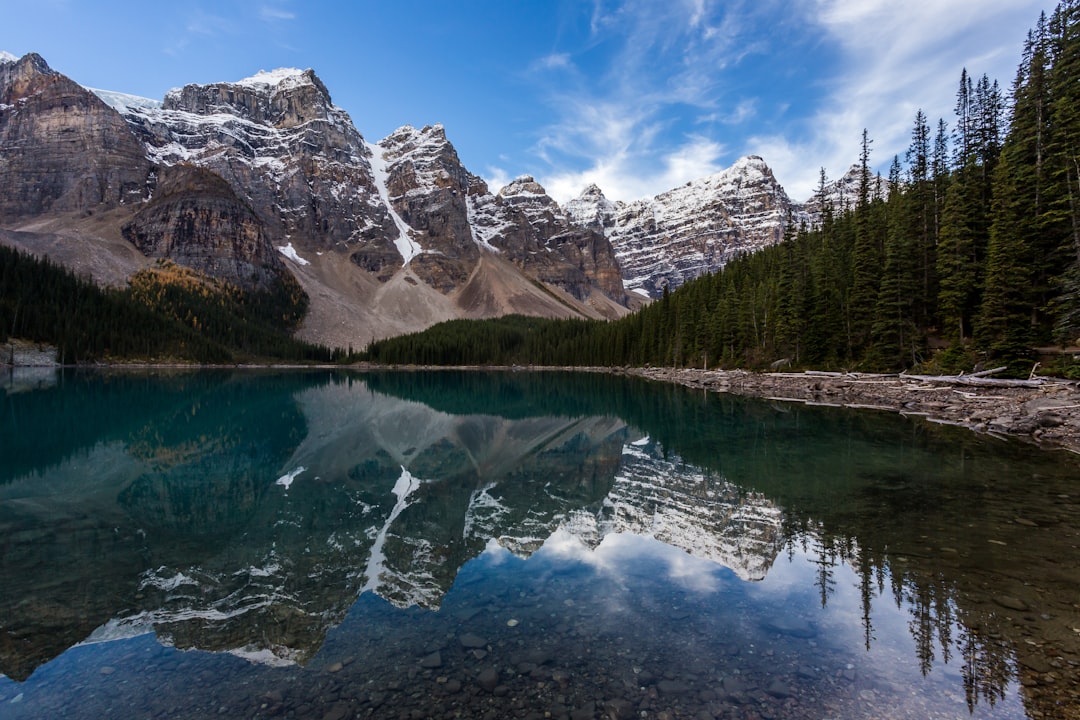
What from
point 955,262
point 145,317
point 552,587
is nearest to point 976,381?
Result: point 955,262

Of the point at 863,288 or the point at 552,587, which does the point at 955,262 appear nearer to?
the point at 863,288

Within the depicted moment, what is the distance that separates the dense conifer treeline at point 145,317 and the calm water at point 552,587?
371ft

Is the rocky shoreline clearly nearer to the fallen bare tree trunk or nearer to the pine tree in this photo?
the fallen bare tree trunk

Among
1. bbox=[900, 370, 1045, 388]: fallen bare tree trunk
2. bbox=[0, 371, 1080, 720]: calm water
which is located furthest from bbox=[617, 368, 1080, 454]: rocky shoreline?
bbox=[0, 371, 1080, 720]: calm water

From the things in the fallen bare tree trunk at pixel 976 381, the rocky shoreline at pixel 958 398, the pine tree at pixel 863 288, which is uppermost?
the pine tree at pixel 863 288

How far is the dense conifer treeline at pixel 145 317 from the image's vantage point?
10281 centimetres

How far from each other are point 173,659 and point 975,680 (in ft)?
32.8

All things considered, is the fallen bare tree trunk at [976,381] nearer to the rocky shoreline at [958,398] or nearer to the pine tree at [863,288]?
the rocky shoreline at [958,398]

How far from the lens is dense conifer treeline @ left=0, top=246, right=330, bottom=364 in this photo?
103 metres

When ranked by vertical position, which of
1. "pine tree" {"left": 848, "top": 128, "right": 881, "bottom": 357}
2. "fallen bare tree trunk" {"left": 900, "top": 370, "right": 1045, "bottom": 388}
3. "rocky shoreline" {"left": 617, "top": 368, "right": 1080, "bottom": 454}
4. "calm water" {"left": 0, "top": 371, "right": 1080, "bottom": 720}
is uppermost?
"pine tree" {"left": 848, "top": 128, "right": 881, "bottom": 357}

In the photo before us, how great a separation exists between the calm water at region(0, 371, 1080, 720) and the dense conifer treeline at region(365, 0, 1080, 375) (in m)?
16.6

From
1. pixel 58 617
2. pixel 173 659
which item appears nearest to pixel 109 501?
pixel 58 617

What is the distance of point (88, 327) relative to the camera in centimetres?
11244

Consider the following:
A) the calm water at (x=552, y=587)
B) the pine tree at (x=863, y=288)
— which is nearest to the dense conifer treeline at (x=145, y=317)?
the calm water at (x=552, y=587)
